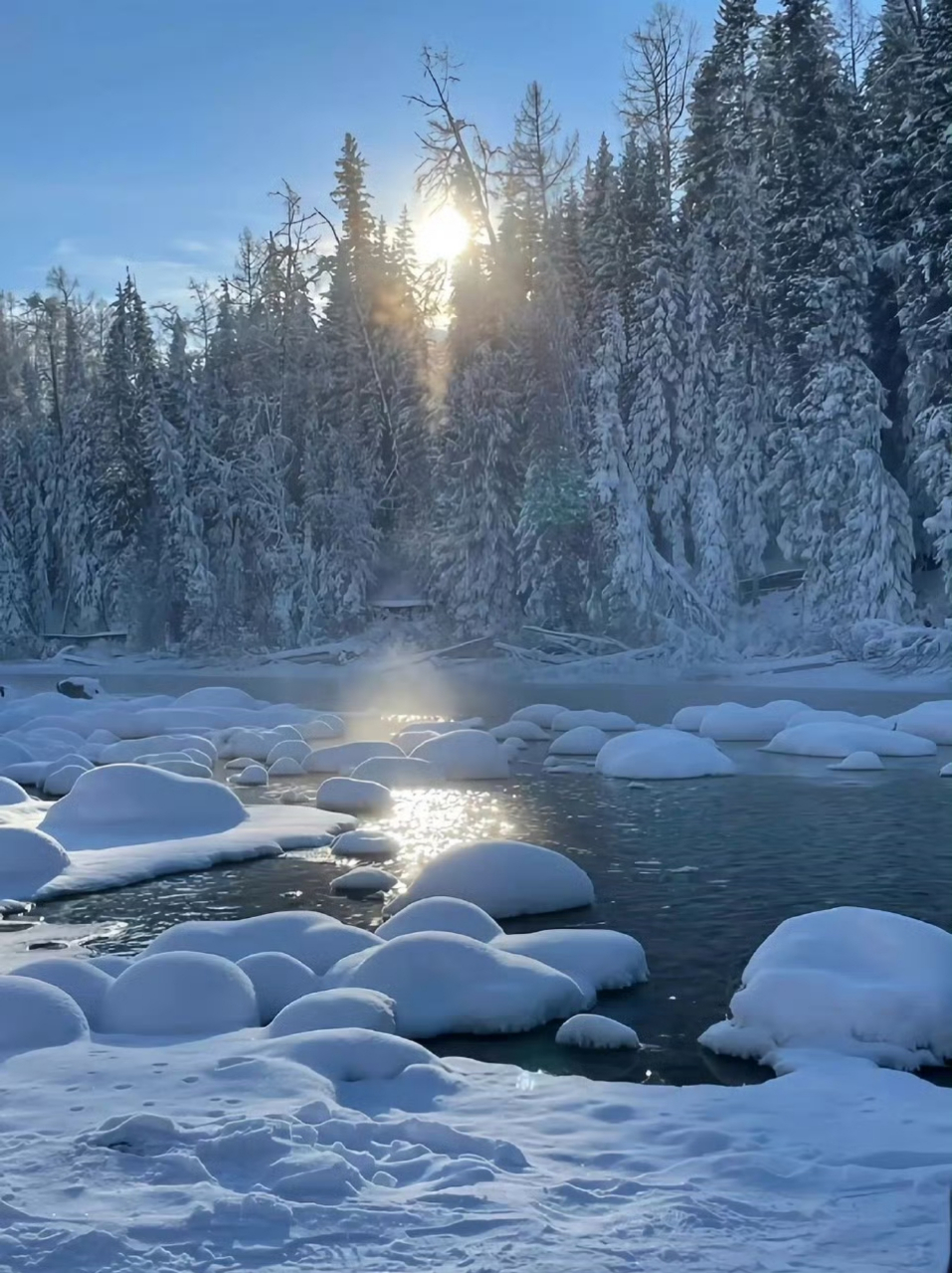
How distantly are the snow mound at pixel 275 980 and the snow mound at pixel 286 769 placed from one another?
11.7 meters

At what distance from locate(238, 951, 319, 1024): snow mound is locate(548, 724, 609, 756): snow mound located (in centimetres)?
1374

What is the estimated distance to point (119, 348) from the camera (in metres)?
49.3

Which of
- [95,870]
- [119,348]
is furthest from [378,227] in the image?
[95,870]

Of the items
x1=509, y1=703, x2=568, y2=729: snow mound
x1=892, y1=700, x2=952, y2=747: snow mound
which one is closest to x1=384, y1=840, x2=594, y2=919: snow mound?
x1=892, y1=700, x2=952, y2=747: snow mound

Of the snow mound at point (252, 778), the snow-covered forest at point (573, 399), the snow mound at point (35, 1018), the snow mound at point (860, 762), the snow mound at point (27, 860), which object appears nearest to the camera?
the snow mound at point (35, 1018)

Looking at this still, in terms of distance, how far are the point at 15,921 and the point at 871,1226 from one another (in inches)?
291

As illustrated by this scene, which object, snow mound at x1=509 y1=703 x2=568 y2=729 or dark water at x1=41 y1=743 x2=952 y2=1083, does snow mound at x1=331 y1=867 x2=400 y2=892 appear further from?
snow mound at x1=509 y1=703 x2=568 y2=729

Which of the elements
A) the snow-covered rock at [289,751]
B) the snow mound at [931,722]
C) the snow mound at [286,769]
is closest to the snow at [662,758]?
the snow mound at [286,769]

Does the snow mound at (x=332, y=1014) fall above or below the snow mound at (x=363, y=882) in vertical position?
above

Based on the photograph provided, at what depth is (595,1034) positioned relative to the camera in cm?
725

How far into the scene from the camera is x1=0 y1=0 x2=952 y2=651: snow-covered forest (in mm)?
32469

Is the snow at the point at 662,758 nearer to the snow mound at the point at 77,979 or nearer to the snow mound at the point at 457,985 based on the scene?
the snow mound at the point at 457,985

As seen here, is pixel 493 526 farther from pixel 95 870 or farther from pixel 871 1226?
pixel 871 1226

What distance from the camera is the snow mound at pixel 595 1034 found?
724 cm
